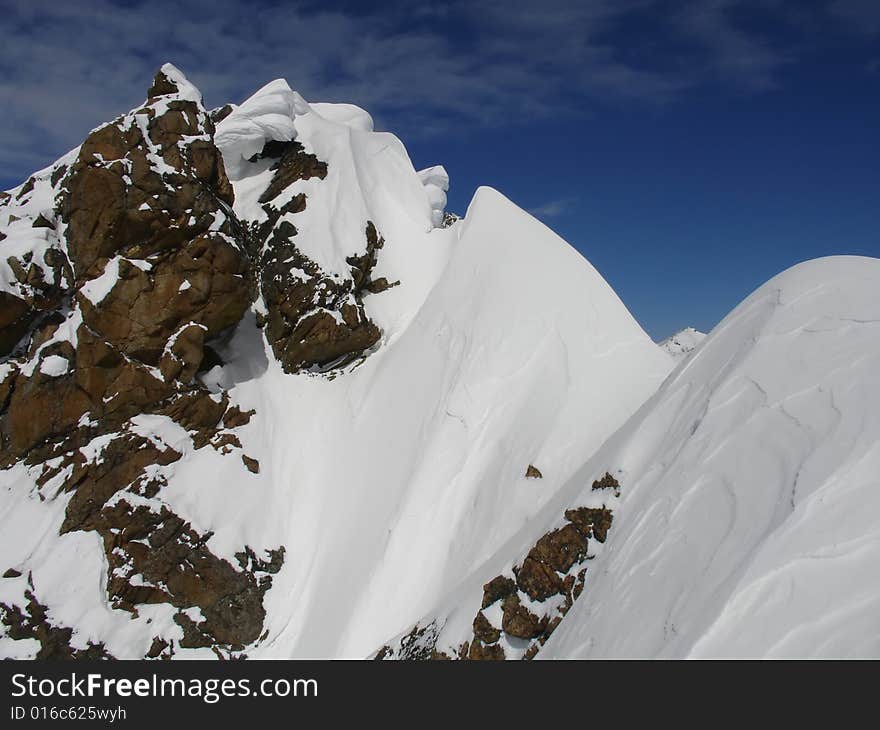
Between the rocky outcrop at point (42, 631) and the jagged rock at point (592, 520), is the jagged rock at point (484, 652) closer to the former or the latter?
the jagged rock at point (592, 520)

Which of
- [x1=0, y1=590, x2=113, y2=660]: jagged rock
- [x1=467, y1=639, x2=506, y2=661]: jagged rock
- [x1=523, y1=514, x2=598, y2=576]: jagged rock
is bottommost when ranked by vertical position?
[x1=467, y1=639, x2=506, y2=661]: jagged rock

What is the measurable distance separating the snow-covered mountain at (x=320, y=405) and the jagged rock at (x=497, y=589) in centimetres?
6

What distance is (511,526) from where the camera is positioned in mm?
15188

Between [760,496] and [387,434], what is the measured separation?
46.9 ft

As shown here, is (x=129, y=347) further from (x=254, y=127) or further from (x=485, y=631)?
(x=485, y=631)

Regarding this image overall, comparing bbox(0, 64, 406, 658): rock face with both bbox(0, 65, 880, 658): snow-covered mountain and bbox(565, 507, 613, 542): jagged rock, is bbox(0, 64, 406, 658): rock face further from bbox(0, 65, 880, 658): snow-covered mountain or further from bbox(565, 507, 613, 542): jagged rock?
bbox(565, 507, 613, 542): jagged rock

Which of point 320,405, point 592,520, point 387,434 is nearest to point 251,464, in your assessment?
point 320,405

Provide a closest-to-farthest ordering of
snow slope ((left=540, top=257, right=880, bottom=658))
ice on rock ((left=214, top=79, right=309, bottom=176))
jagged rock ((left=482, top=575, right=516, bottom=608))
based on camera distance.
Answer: snow slope ((left=540, top=257, right=880, bottom=658)) → jagged rock ((left=482, top=575, right=516, bottom=608)) → ice on rock ((left=214, top=79, right=309, bottom=176))

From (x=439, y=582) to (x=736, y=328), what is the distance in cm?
958

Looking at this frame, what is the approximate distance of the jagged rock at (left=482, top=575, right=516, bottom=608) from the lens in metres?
10.4

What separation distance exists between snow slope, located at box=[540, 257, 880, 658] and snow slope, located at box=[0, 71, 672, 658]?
6307 mm

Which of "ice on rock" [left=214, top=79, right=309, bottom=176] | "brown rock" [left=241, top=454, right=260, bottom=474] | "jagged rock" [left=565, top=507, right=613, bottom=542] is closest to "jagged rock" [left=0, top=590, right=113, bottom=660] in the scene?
"brown rock" [left=241, top=454, right=260, bottom=474]

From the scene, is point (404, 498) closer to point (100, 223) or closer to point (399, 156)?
point (100, 223)

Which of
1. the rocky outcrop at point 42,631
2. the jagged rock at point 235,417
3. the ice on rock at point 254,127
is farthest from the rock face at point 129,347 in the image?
the ice on rock at point 254,127
